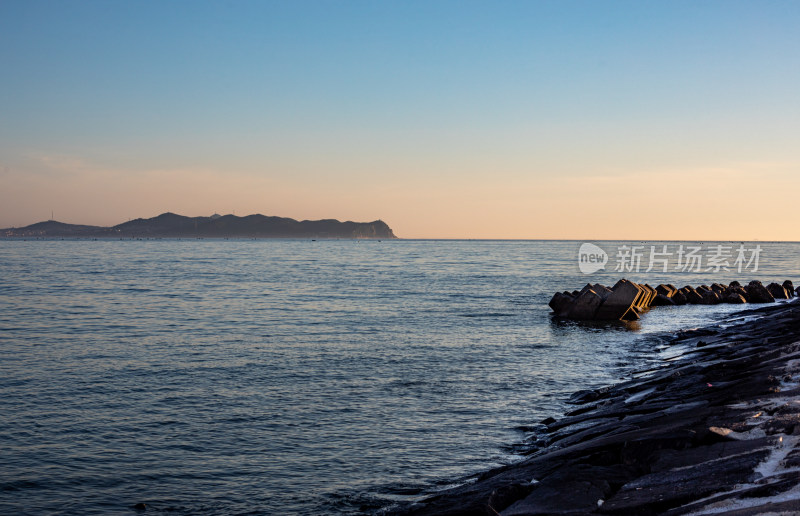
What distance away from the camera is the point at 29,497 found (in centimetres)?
1027

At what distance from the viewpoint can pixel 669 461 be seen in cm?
793

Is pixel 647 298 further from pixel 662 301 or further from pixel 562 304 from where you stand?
pixel 562 304

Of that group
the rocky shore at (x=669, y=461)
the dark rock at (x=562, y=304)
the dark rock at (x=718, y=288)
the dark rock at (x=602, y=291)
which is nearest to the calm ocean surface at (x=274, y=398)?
the dark rock at (x=562, y=304)

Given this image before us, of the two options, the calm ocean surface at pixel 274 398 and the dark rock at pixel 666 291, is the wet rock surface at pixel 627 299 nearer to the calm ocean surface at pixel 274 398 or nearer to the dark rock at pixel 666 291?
the dark rock at pixel 666 291

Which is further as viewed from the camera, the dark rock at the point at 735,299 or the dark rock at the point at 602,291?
the dark rock at the point at 735,299

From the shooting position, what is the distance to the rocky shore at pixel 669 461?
659cm

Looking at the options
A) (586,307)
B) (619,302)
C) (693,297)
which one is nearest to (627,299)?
(619,302)

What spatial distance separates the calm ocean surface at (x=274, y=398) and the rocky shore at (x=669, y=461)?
1.85 meters

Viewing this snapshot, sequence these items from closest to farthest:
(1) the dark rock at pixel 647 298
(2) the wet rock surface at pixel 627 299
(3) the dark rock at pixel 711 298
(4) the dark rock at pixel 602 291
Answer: (2) the wet rock surface at pixel 627 299 < (4) the dark rock at pixel 602 291 < (1) the dark rock at pixel 647 298 < (3) the dark rock at pixel 711 298

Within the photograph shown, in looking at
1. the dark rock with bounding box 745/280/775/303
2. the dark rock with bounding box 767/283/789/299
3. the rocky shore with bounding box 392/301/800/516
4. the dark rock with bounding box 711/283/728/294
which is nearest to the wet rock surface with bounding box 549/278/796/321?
the dark rock with bounding box 745/280/775/303

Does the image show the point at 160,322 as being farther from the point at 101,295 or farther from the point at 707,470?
the point at 707,470

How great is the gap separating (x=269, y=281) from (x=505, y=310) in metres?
31.4

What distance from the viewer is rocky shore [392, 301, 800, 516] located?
21.6ft

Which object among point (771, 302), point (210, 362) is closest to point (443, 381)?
point (210, 362)
